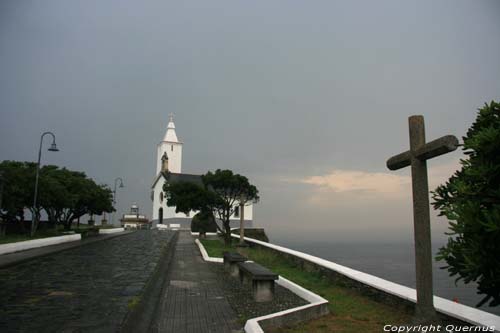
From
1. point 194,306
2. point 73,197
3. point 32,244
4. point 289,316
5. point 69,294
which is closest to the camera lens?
point 289,316

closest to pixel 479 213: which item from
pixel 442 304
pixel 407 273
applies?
pixel 442 304

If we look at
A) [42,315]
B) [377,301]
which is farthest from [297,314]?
[42,315]

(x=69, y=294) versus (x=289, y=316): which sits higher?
(x=289, y=316)

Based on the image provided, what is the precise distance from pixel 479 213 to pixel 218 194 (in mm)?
20892

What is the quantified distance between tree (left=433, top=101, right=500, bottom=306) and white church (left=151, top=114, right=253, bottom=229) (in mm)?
55680

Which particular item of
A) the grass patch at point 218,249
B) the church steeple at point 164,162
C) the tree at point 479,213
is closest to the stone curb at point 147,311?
the tree at point 479,213

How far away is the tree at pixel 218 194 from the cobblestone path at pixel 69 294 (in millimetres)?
9777

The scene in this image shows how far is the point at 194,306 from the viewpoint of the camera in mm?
7773

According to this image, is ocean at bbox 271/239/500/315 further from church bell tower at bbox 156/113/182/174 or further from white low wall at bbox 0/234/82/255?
church bell tower at bbox 156/113/182/174

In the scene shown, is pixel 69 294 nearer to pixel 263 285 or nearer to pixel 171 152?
pixel 263 285

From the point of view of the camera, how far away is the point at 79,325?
6.05m

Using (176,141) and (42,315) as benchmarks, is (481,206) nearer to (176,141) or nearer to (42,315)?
(42,315)

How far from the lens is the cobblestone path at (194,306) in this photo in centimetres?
633

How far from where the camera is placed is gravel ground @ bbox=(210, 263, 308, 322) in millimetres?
7140
